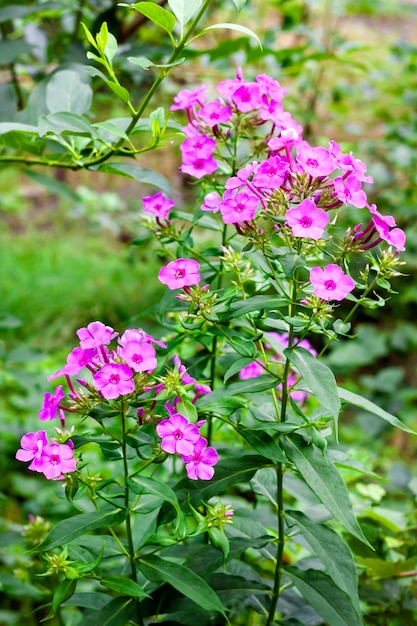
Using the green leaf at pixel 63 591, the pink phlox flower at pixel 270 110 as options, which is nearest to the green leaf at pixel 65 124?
the pink phlox flower at pixel 270 110

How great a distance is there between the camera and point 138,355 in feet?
2.60

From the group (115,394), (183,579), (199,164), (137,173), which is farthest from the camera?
(137,173)

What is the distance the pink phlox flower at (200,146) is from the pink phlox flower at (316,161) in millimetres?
162

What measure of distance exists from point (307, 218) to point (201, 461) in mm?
298

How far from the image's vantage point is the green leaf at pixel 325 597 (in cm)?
89

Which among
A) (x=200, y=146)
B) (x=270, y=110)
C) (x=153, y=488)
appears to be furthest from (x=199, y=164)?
(x=153, y=488)

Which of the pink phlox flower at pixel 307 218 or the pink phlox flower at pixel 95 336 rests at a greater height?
the pink phlox flower at pixel 307 218

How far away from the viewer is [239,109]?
989 millimetres

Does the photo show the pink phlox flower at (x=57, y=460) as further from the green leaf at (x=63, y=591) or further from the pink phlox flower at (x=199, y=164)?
the pink phlox flower at (x=199, y=164)

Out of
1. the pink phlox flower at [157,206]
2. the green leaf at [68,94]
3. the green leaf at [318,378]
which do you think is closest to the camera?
the green leaf at [318,378]

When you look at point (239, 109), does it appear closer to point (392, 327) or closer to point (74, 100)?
point (74, 100)

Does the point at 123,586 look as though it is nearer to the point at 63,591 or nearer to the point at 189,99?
the point at 63,591

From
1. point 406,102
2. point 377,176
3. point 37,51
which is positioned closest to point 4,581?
point 37,51

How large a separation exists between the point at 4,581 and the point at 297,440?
0.72 m
